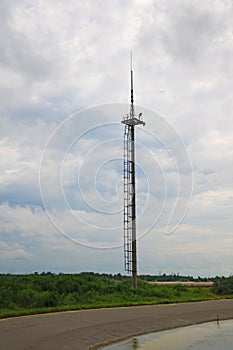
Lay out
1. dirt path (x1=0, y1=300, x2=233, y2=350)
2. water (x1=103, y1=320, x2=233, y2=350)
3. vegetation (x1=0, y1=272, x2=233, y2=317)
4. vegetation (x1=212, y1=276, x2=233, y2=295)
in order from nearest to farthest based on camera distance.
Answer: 1. dirt path (x1=0, y1=300, x2=233, y2=350)
2. water (x1=103, y1=320, x2=233, y2=350)
3. vegetation (x1=0, y1=272, x2=233, y2=317)
4. vegetation (x1=212, y1=276, x2=233, y2=295)

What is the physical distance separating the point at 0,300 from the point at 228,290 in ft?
73.2

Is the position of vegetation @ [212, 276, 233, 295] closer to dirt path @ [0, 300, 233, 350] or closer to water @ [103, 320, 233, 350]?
dirt path @ [0, 300, 233, 350]

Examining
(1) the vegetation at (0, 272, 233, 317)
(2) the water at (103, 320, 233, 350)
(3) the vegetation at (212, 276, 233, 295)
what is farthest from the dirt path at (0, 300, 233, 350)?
(3) the vegetation at (212, 276, 233, 295)

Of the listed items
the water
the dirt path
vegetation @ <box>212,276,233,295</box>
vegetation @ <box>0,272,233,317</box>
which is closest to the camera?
the dirt path

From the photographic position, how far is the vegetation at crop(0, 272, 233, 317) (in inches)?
908

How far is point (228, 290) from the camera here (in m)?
40.3

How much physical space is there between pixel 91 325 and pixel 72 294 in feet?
37.9

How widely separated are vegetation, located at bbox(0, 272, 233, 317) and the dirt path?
6.09ft

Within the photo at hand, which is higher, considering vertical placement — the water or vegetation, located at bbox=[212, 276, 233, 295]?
vegetation, located at bbox=[212, 276, 233, 295]

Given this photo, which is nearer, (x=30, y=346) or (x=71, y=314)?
(x=30, y=346)

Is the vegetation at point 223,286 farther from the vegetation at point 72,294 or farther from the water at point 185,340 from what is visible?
the water at point 185,340

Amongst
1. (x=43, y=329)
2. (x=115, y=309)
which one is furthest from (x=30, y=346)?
(x=115, y=309)

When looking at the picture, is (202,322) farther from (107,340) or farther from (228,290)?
(228,290)

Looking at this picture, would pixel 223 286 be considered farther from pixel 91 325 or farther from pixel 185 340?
pixel 185 340
